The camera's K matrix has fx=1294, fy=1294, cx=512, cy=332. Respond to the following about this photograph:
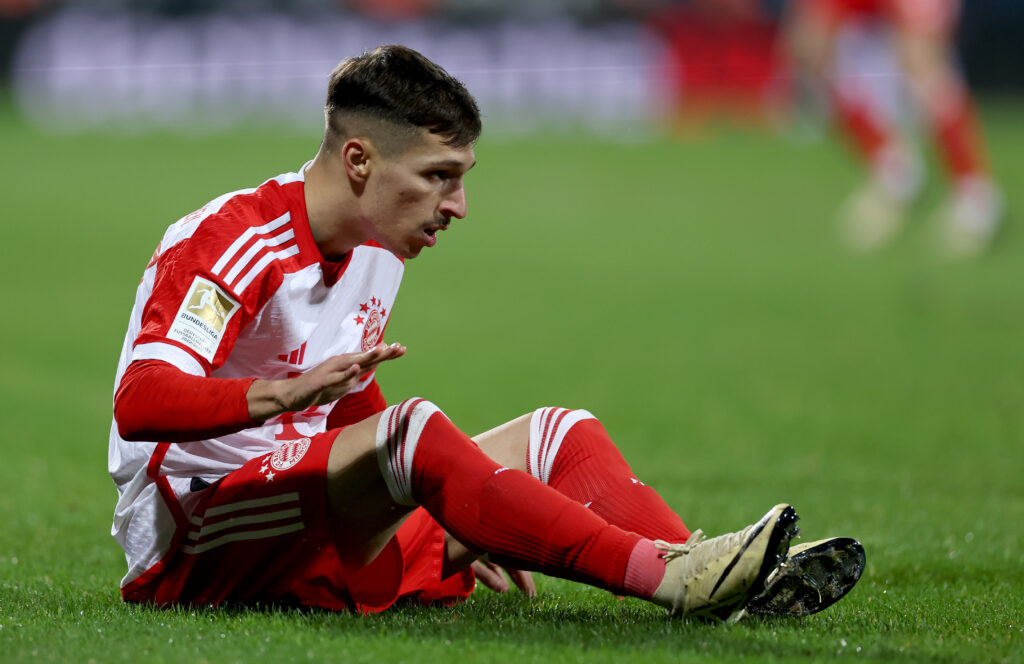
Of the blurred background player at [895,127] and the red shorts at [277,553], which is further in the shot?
the blurred background player at [895,127]

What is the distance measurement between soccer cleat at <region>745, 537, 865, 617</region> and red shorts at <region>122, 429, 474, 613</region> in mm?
961

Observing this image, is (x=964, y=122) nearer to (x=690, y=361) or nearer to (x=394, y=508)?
(x=690, y=361)

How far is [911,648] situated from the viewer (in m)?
3.06

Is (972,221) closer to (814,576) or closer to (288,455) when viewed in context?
(814,576)

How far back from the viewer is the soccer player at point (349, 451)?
305 cm

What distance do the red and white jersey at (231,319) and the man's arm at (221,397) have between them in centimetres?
10

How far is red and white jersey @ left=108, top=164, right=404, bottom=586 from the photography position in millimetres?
3094

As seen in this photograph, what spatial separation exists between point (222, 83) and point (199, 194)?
19.7 feet

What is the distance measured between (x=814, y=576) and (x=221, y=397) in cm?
150

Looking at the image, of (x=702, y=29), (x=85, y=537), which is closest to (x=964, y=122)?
(x=702, y=29)

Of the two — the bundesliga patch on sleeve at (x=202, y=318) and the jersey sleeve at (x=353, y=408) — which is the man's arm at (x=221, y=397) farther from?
the jersey sleeve at (x=353, y=408)

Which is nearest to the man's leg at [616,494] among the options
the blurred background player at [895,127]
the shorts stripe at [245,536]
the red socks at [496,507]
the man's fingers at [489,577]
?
the red socks at [496,507]

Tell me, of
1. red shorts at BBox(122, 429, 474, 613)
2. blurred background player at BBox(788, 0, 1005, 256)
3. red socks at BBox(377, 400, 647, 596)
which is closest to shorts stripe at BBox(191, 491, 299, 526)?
red shorts at BBox(122, 429, 474, 613)

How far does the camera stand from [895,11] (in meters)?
16.4
